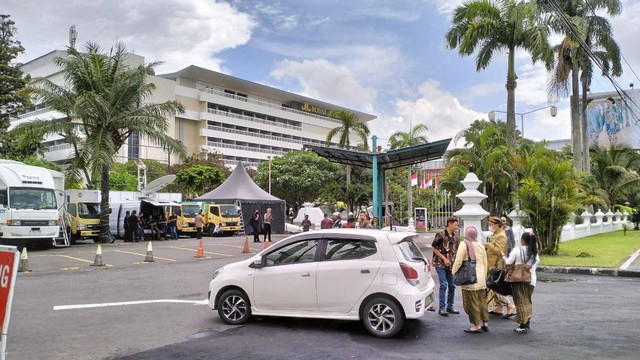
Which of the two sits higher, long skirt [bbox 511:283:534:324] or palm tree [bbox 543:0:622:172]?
palm tree [bbox 543:0:622:172]

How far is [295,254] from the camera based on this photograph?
7.98m

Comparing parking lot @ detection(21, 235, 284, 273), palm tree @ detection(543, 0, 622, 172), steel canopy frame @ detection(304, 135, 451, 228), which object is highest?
palm tree @ detection(543, 0, 622, 172)

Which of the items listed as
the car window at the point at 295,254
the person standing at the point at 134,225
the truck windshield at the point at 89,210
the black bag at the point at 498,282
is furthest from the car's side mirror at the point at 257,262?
the truck windshield at the point at 89,210

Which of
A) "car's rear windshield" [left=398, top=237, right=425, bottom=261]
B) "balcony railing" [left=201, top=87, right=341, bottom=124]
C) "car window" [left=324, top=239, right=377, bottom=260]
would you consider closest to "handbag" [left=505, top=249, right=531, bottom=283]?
"car's rear windshield" [left=398, top=237, right=425, bottom=261]

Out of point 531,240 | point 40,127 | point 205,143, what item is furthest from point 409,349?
point 205,143

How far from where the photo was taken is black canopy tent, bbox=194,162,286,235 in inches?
1363

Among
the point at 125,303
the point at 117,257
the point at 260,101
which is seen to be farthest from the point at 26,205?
the point at 260,101

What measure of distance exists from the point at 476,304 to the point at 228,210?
90.1 feet

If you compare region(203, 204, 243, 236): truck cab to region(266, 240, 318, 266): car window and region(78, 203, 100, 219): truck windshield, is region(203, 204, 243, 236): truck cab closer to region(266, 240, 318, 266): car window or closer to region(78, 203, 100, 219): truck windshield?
region(78, 203, 100, 219): truck windshield

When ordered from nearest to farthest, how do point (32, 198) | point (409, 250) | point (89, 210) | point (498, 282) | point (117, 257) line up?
point (409, 250) → point (498, 282) → point (117, 257) → point (32, 198) → point (89, 210)

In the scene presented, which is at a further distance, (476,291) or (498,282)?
(498,282)

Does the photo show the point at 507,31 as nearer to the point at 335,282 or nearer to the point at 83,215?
the point at 335,282

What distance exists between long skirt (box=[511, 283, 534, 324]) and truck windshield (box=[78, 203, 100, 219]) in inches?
950

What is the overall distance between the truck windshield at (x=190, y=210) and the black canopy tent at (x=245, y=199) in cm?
217
